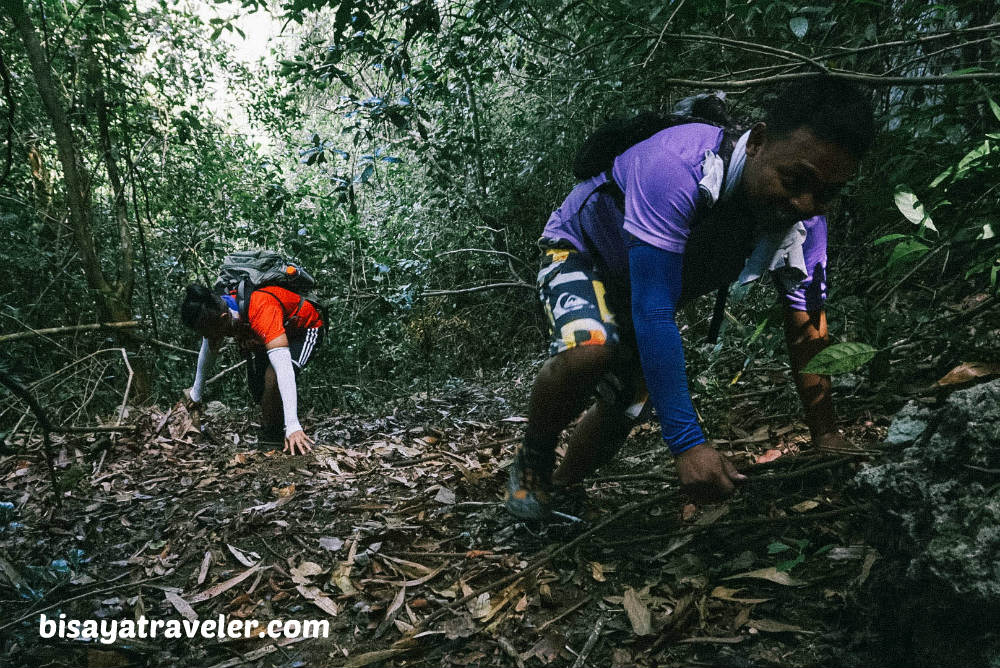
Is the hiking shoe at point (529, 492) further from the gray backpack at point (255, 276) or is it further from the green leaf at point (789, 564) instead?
the gray backpack at point (255, 276)

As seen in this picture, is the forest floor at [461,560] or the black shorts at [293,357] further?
the black shorts at [293,357]

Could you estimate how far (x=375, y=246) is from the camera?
7.30 m

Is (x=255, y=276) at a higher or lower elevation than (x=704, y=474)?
higher

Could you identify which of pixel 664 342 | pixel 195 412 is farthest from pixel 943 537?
pixel 195 412

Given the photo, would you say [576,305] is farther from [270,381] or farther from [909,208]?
[270,381]

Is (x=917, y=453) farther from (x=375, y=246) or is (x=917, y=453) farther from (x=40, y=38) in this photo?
(x=40, y=38)

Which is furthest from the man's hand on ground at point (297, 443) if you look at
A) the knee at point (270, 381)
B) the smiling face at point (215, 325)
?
the smiling face at point (215, 325)

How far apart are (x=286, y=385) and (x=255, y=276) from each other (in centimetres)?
101

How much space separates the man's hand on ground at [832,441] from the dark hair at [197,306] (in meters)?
3.94

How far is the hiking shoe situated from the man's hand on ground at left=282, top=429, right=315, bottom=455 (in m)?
2.29

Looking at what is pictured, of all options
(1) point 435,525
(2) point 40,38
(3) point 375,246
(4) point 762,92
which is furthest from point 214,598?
(2) point 40,38

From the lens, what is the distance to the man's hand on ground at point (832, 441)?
217 cm

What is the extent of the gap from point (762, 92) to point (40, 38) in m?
7.15

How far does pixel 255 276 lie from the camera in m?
4.66
